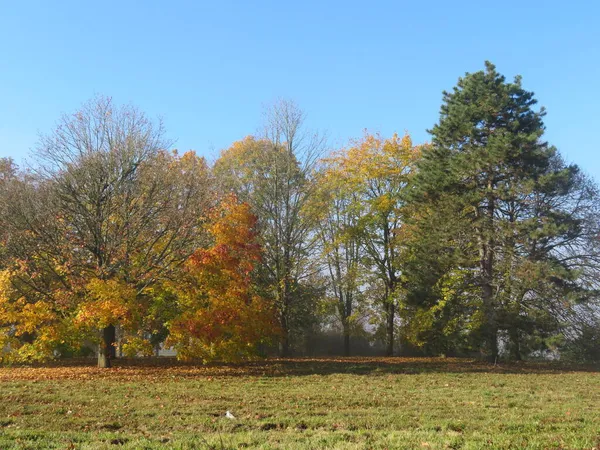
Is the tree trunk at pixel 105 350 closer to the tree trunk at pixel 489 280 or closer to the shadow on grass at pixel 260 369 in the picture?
the shadow on grass at pixel 260 369

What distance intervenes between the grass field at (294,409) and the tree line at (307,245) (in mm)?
2524

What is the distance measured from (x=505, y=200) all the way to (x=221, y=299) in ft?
45.0

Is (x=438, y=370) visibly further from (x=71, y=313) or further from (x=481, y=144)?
(x=71, y=313)

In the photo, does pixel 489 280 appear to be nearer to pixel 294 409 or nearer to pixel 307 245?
pixel 307 245

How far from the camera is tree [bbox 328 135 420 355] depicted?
2970 centimetres

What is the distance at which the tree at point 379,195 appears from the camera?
29703 mm

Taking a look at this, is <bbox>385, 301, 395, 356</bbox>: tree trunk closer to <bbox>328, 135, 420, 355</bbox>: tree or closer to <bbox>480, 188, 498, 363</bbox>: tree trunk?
A: <bbox>328, 135, 420, 355</bbox>: tree

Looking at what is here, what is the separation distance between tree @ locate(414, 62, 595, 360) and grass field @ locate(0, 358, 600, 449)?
15.8ft

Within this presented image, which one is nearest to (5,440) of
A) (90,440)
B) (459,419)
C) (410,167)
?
(90,440)

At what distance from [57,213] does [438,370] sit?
1536cm

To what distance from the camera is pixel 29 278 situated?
17.2 m

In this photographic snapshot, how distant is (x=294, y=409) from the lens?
391 inches

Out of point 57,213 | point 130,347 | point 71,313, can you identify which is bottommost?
point 130,347

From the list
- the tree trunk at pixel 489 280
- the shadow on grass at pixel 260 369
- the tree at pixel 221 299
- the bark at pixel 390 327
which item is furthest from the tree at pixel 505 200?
the tree at pixel 221 299
